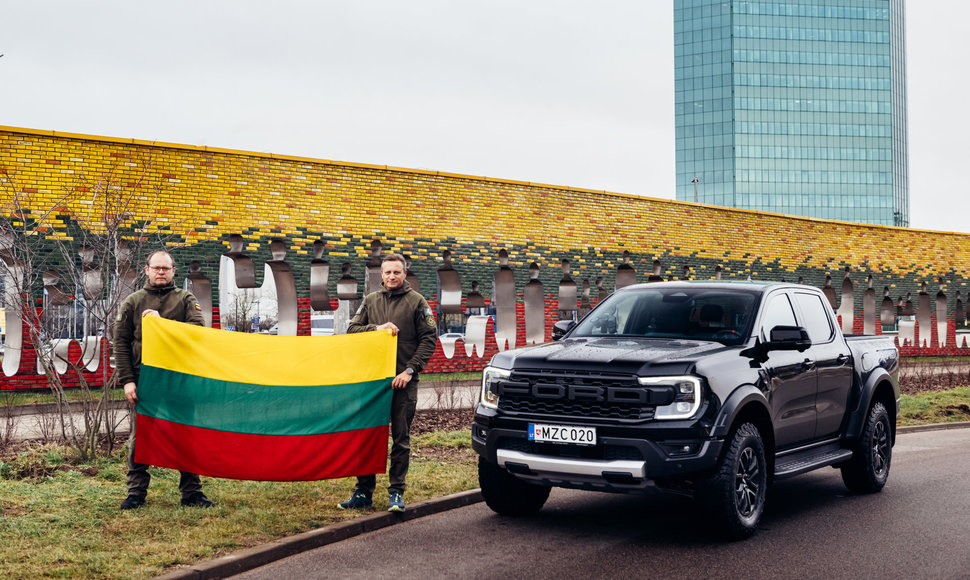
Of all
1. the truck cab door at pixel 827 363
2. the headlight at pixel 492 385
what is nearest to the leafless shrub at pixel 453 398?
the truck cab door at pixel 827 363

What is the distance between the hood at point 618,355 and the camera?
6.30 metres

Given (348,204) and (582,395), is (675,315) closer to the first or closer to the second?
(582,395)

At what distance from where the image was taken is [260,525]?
6.78 metres

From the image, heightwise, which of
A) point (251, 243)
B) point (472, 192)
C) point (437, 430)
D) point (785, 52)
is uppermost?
point (785, 52)

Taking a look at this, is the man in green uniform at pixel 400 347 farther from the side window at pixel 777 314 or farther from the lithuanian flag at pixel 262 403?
the side window at pixel 777 314

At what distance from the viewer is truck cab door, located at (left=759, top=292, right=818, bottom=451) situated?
277 inches

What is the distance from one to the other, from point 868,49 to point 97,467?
426 ft

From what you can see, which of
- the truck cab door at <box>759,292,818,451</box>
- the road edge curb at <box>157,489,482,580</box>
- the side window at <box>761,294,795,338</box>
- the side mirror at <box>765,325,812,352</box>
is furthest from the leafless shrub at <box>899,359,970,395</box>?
the road edge curb at <box>157,489,482,580</box>

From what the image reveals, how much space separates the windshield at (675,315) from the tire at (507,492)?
1371 millimetres

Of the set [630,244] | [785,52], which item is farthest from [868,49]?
[630,244]

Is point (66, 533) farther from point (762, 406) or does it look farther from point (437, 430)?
point (437, 430)

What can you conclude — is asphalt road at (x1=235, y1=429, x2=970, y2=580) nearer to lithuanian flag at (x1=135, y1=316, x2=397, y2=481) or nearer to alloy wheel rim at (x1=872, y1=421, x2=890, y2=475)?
alloy wheel rim at (x1=872, y1=421, x2=890, y2=475)

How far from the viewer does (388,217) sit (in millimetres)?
21219

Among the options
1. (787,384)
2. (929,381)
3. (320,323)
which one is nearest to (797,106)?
(929,381)
